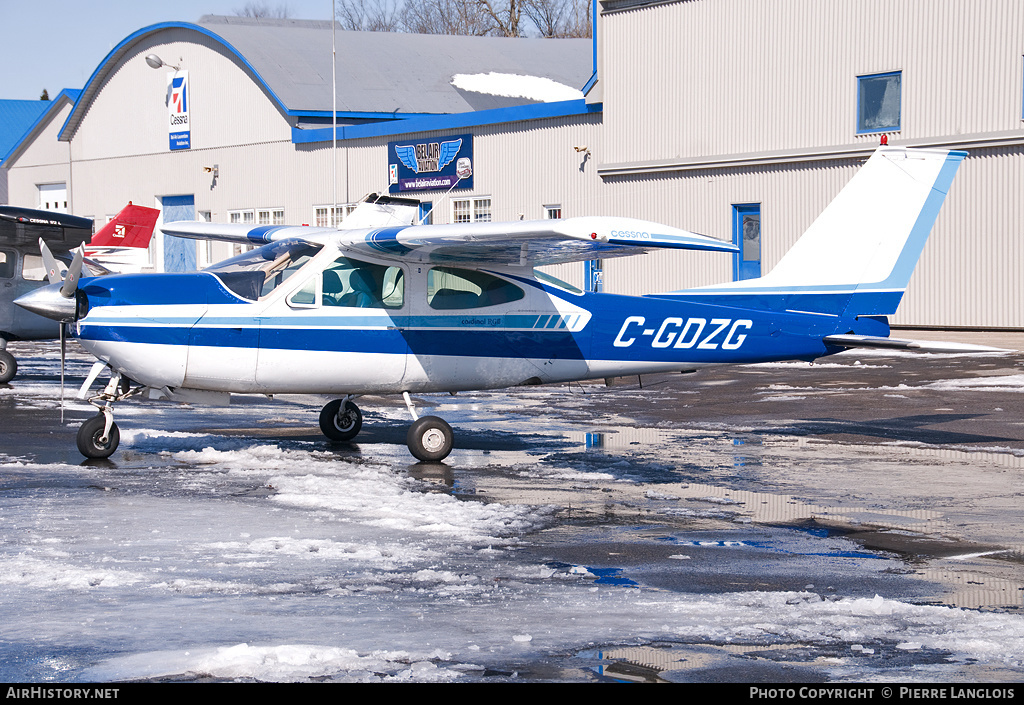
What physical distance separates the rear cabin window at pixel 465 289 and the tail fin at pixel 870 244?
6.26 ft

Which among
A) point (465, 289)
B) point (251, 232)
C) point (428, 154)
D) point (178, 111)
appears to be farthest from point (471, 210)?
point (465, 289)

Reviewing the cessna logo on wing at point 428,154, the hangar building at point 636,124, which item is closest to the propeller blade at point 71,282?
the hangar building at point 636,124

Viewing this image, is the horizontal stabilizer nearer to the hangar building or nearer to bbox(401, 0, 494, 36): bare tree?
the hangar building

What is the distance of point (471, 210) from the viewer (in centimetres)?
3158

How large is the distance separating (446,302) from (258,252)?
5.79ft

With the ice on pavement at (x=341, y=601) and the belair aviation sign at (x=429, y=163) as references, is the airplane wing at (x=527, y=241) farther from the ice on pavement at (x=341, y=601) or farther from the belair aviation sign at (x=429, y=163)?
the belair aviation sign at (x=429, y=163)

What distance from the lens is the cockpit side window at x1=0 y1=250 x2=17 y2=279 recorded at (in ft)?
53.5

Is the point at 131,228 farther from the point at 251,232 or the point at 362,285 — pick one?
the point at 362,285

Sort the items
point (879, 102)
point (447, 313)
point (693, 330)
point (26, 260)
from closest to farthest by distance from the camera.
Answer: point (447, 313)
point (693, 330)
point (26, 260)
point (879, 102)

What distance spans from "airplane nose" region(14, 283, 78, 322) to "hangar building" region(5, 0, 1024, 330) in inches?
364

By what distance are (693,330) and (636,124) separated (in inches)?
679

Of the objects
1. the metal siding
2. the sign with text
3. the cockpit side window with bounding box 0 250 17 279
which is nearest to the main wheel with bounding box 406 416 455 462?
the cockpit side window with bounding box 0 250 17 279

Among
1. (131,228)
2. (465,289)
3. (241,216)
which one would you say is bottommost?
(465,289)

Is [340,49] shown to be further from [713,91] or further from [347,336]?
[347,336]
